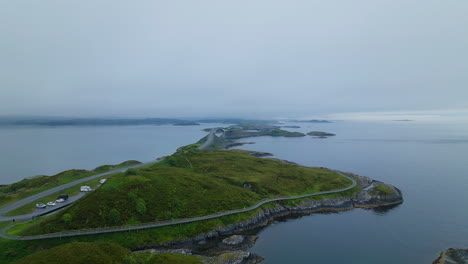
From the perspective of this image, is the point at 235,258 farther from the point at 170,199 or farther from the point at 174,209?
the point at 170,199

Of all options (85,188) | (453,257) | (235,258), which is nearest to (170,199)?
(235,258)

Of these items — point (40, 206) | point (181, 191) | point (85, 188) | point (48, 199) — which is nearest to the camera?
point (40, 206)

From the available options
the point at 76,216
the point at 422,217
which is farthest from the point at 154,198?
the point at 422,217

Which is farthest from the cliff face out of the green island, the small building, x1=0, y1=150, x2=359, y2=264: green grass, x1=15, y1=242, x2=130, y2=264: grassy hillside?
the small building

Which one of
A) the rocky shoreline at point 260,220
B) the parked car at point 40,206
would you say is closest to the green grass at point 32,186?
the parked car at point 40,206

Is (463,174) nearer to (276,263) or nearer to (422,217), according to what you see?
(422,217)
